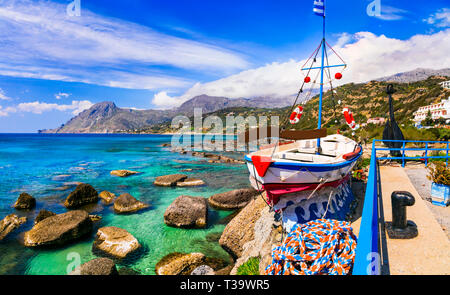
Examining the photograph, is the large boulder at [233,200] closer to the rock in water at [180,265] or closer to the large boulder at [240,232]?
the large boulder at [240,232]

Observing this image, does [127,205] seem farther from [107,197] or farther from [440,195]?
[440,195]

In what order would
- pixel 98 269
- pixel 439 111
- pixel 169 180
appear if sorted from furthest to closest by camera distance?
pixel 439 111
pixel 169 180
pixel 98 269

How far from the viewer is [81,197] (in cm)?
1619

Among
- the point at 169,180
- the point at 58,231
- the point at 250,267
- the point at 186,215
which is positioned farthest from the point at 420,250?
the point at 169,180

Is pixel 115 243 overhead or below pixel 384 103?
below

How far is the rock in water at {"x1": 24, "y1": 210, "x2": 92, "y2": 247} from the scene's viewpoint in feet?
34.0

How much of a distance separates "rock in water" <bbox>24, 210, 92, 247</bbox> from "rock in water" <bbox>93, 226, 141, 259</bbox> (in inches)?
47.0

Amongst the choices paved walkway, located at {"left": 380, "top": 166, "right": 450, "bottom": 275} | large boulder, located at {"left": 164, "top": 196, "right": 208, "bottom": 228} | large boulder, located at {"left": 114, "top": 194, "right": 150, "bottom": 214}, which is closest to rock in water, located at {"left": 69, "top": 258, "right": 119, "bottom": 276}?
large boulder, located at {"left": 164, "top": 196, "right": 208, "bottom": 228}

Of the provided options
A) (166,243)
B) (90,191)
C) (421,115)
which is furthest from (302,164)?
(421,115)

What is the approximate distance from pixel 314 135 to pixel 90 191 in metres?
16.1

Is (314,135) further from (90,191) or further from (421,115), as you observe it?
(421,115)

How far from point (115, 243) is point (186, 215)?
356 cm

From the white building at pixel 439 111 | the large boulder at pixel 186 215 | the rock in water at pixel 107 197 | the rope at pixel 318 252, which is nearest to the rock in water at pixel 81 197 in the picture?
the rock in water at pixel 107 197
